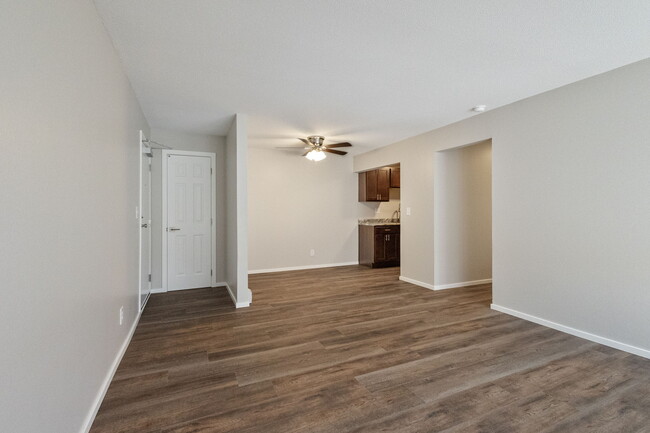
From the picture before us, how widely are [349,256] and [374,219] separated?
3.51 ft

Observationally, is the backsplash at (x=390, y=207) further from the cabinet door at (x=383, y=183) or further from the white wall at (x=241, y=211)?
the white wall at (x=241, y=211)

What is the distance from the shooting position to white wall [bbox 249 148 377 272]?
19.2ft

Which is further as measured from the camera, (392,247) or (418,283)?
(392,247)

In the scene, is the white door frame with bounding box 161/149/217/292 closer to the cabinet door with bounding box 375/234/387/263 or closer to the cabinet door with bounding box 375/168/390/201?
the cabinet door with bounding box 375/234/387/263

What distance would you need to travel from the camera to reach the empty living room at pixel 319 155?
1317mm

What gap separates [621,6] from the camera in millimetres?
1837

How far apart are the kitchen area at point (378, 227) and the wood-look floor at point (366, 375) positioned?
275cm

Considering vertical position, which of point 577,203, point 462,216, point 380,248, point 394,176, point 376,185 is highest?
point 394,176

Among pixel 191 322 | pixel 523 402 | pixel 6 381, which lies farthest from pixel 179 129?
pixel 523 402

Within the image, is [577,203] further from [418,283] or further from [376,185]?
[376,185]

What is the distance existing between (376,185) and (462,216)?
2185 millimetres

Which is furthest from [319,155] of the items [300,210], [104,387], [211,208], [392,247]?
[104,387]

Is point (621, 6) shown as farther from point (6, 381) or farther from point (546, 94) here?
point (6, 381)

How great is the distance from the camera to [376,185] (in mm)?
6574
